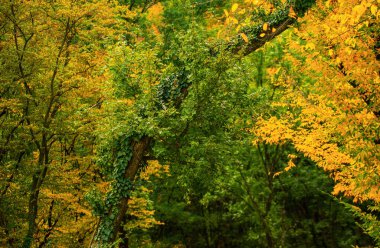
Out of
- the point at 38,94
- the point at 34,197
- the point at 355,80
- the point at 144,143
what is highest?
the point at 38,94

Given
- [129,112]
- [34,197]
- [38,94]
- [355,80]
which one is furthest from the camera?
[38,94]

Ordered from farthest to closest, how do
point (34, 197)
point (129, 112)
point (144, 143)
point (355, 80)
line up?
point (144, 143) → point (34, 197) → point (129, 112) → point (355, 80)

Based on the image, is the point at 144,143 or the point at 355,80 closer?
the point at 355,80

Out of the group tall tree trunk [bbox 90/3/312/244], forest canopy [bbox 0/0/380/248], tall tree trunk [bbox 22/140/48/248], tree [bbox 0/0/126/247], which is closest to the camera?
forest canopy [bbox 0/0/380/248]

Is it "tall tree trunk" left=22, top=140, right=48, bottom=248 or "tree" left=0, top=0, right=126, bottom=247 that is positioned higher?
"tree" left=0, top=0, right=126, bottom=247

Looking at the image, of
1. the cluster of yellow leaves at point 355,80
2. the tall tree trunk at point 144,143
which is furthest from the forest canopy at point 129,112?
the cluster of yellow leaves at point 355,80

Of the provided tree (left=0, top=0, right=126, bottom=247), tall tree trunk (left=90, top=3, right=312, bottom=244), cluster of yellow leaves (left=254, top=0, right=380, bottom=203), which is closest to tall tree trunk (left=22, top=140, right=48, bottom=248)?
tree (left=0, top=0, right=126, bottom=247)

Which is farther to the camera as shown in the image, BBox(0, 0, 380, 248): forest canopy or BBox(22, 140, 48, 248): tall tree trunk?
BBox(22, 140, 48, 248): tall tree trunk

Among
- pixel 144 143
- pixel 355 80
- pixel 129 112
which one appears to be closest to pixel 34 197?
pixel 144 143

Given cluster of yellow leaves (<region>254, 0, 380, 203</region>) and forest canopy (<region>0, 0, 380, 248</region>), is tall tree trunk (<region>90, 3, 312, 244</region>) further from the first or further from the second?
cluster of yellow leaves (<region>254, 0, 380, 203</region>)

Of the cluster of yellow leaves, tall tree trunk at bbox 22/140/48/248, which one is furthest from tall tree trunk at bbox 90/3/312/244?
the cluster of yellow leaves

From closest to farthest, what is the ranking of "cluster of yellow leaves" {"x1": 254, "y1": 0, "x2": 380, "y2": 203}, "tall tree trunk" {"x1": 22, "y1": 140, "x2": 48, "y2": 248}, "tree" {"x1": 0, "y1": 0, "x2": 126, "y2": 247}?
"cluster of yellow leaves" {"x1": 254, "y1": 0, "x2": 380, "y2": 203} < "tall tree trunk" {"x1": 22, "y1": 140, "x2": 48, "y2": 248} < "tree" {"x1": 0, "y1": 0, "x2": 126, "y2": 247}

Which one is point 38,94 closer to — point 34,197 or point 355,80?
point 34,197

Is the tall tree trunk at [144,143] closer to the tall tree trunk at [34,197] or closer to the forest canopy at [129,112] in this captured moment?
the forest canopy at [129,112]
